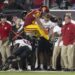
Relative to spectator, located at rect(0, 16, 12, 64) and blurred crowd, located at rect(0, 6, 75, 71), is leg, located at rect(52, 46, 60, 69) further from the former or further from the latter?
spectator, located at rect(0, 16, 12, 64)

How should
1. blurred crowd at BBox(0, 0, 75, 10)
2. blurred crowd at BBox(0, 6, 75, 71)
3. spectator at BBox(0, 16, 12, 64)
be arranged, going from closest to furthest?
blurred crowd at BBox(0, 6, 75, 71), spectator at BBox(0, 16, 12, 64), blurred crowd at BBox(0, 0, 75, 10)

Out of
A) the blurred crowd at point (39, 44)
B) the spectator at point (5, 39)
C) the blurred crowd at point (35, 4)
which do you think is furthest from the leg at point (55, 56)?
the blurred crowd at point (35, 4)

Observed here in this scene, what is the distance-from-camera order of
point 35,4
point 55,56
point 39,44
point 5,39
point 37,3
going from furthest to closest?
point 35,4
point 37,3
point 5,39
point 39,44
point 55,56

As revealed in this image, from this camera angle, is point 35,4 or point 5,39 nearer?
point 5,39

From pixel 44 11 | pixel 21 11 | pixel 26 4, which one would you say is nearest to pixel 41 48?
pixel 44 11

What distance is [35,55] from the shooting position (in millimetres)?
16297

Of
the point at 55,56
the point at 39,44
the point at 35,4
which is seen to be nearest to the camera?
the point at 55,56

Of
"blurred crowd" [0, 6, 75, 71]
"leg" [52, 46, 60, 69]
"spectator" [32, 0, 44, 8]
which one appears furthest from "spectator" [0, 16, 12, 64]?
"spectator" [32, 0, 44, 8]

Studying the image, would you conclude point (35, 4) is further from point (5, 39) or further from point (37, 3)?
point (5, 39)

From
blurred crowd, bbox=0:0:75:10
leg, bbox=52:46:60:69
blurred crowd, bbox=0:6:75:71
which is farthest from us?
blurred crowd, bbox=0:0:75:10

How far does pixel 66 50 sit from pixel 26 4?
16.2 feet

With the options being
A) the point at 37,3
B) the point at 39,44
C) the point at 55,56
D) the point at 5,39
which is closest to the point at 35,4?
the point at 37,3

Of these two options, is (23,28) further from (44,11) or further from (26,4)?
(26,4)

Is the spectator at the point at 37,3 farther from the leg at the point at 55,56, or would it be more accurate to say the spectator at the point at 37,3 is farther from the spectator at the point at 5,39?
the leg at the point at 55,56
